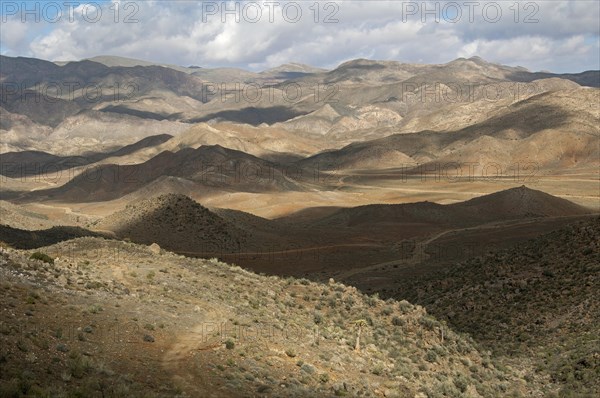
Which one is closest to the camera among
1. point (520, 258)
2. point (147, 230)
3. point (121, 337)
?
point (121, 337)

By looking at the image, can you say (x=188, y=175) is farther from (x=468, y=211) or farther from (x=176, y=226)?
(x=176, y=226)

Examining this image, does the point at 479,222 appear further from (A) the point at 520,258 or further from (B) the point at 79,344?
(B) the point at 79,344

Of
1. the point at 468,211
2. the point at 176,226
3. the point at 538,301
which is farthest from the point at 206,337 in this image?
the point at 468,211

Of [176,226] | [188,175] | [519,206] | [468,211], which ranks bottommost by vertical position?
[468,211]

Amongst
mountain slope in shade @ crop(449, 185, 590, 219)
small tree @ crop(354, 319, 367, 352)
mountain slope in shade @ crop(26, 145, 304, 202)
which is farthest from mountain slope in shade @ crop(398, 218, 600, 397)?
mountain slope in shade @ crop(26, 145, 304, 202)

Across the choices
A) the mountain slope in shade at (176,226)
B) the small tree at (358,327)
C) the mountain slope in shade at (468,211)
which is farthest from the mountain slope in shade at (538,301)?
the mountain slope in shade at (468,211)

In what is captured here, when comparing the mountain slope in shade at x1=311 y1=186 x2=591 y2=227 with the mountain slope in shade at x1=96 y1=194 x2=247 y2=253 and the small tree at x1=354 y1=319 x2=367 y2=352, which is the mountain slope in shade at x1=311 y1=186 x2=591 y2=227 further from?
the small tree at x1=354 y1=319 x2=367 y2=352

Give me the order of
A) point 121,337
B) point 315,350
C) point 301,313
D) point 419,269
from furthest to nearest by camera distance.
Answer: point 419,269, point 301,313, point 315,350, point 121,337

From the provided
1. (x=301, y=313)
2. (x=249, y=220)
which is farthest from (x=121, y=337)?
(x=249, y=220)
